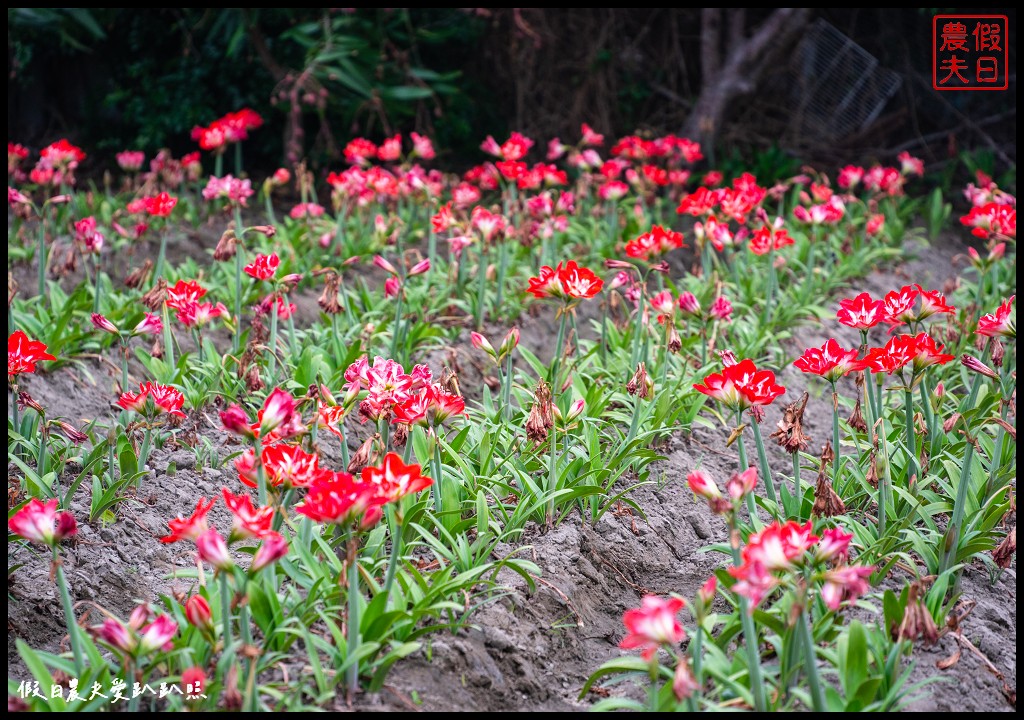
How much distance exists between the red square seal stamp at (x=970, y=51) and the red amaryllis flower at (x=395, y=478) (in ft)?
24.2

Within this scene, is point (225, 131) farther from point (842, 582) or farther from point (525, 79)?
point (842, 582)

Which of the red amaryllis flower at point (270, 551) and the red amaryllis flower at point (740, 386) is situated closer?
the red amaryllis flower at point (270, 551)

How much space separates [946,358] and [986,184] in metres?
4.40

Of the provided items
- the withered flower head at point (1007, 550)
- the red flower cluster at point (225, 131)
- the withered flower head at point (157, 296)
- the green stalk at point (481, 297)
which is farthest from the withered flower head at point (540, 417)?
the red flower cluster at point (225, 131)

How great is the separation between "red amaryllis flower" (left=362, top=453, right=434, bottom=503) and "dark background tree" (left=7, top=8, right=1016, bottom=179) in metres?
5.76

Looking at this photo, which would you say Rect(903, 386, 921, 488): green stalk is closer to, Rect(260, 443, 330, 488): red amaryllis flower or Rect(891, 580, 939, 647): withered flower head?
Rect(891, 580, 939, 647): withered flower head

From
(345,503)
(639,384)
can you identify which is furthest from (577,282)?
(345,503)

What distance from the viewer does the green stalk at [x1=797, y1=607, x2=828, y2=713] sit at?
1.97m

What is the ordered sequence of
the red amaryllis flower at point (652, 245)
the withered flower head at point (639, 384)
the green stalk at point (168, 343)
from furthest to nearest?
the red amaryllis flower at point (652, 245), the green stalk at point (168, 343), the withered flower head at point (639, 384)

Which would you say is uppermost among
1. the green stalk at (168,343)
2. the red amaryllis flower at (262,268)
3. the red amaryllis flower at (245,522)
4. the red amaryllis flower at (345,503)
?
the red amaryllis flower at (262,268)

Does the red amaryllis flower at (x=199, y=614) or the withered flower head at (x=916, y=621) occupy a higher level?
the red amaryllis flower at (x=199, y=614)

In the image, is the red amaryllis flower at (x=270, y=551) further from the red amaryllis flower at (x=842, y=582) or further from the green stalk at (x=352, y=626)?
the red amaryllis flower at (x=842, y=582)

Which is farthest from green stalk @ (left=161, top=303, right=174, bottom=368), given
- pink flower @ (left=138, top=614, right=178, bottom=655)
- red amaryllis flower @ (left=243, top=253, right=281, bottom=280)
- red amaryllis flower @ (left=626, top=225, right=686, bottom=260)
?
pink flower @ (left=138, top=614, right=178, bottom=655)

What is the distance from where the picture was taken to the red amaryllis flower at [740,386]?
244cm
